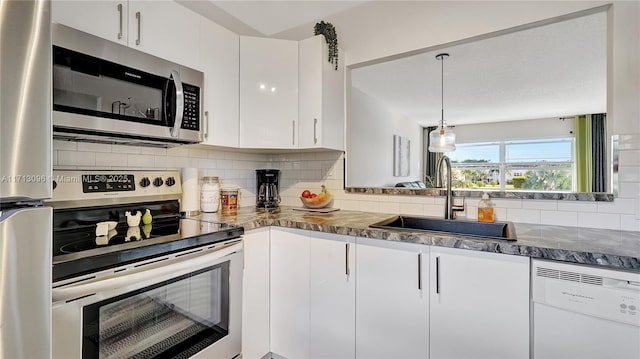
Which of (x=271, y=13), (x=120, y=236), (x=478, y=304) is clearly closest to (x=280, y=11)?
(x=271, y=13)

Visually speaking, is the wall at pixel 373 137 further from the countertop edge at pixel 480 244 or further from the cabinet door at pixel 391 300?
the cabinet door at pixel 391 300

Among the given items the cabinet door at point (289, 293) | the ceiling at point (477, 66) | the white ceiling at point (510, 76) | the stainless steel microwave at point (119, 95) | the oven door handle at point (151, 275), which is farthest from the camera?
the white ceiling at point (510, 76)

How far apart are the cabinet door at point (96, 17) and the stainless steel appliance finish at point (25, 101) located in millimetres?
740

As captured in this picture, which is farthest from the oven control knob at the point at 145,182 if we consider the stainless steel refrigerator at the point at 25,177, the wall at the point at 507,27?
the wall at the point at 507,27

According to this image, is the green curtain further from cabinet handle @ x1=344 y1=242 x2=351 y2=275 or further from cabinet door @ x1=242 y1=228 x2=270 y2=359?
cabinet door @ x1=242 y1=228 x2=270 y2=359

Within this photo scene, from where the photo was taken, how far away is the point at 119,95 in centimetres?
137

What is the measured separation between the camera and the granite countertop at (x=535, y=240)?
97 centimetres

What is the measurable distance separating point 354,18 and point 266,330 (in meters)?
2.09

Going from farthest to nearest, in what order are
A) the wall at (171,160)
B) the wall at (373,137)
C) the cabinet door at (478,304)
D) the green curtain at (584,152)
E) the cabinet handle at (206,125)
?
the green curtain at (584,152) < the wall at (373,137) < the cabinet handle at (206,125) < the wall at (171,160) < the cabinet door at (478,304)

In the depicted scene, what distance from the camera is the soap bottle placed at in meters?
1.64

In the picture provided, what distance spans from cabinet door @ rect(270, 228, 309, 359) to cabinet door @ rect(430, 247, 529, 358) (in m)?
0.66

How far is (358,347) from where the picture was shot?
1.44 meters

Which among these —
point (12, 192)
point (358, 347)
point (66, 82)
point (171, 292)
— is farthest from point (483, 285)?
point (66, 82)

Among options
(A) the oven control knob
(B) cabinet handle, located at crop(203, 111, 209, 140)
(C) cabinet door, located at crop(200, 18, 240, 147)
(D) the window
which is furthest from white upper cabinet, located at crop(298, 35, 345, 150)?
(D) the window
